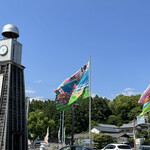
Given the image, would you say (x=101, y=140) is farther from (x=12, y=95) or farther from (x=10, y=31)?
(x=10, y=31)

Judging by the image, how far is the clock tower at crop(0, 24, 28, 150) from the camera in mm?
19141

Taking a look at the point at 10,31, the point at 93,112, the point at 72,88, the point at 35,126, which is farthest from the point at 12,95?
the point at 93,112

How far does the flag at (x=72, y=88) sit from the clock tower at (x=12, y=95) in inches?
161

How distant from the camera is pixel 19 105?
21203 millimetres

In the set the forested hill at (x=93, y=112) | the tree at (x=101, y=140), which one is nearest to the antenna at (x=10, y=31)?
the tree at (x=101, y=140)

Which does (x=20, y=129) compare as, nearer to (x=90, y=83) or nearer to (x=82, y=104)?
(x=90, y=83)

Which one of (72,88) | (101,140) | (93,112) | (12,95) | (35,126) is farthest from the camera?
(93,112)

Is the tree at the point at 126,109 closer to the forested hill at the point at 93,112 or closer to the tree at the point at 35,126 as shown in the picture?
the forested hill at the point at 93,112

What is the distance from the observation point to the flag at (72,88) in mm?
18969

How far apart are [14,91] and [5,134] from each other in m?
4.29

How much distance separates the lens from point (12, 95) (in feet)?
Result: 66.9

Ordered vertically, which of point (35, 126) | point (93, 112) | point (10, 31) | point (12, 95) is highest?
point (10, 31)

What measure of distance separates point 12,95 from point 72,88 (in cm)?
587

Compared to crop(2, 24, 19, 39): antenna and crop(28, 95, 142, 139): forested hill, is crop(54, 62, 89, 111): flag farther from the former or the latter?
crop(28, 95, 142, 139): forested hill
